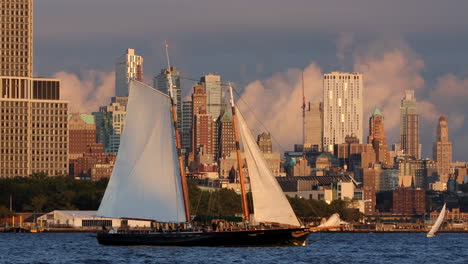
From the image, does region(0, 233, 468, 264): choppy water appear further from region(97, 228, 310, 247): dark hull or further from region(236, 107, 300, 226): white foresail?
region(236, 107, 300, 226): white foresail

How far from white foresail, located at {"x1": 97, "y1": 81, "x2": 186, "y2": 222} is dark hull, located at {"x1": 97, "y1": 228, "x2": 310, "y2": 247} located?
7.17 ft

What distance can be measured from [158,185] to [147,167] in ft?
6.92

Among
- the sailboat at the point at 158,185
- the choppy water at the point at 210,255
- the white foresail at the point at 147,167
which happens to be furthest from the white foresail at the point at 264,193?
the white foresail at the point at 147,167

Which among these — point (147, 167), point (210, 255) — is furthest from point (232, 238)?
point (147, 167)

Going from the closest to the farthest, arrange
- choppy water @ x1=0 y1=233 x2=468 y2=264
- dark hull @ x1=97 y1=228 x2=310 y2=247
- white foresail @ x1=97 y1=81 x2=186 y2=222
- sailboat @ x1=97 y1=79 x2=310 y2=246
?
choppy water @ x1=0 y1=233 x2=468 y2=264, dark hull @ x1=97 y1=228 x2=310 y2=247, sailboat @ x1=97 y1=79 x2=310 y2=246, white foresail @ x1=97 y1=81 x2=186 y2=222

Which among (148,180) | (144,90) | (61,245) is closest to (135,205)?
(148,180)

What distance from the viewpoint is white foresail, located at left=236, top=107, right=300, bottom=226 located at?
446ft

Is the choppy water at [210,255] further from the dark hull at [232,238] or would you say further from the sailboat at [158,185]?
the sailboat at [158,185]

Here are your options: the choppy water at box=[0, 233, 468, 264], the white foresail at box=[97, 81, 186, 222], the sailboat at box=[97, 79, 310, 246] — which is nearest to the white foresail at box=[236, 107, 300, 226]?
the sailboat at box=[97, 79, 310, 246]

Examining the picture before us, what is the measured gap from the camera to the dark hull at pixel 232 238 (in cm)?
13975

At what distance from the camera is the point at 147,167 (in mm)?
141000

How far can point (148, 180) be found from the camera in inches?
5551

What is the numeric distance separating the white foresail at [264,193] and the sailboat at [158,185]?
1965mm

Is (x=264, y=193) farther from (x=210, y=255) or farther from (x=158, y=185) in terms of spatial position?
(x=158, y=185)
